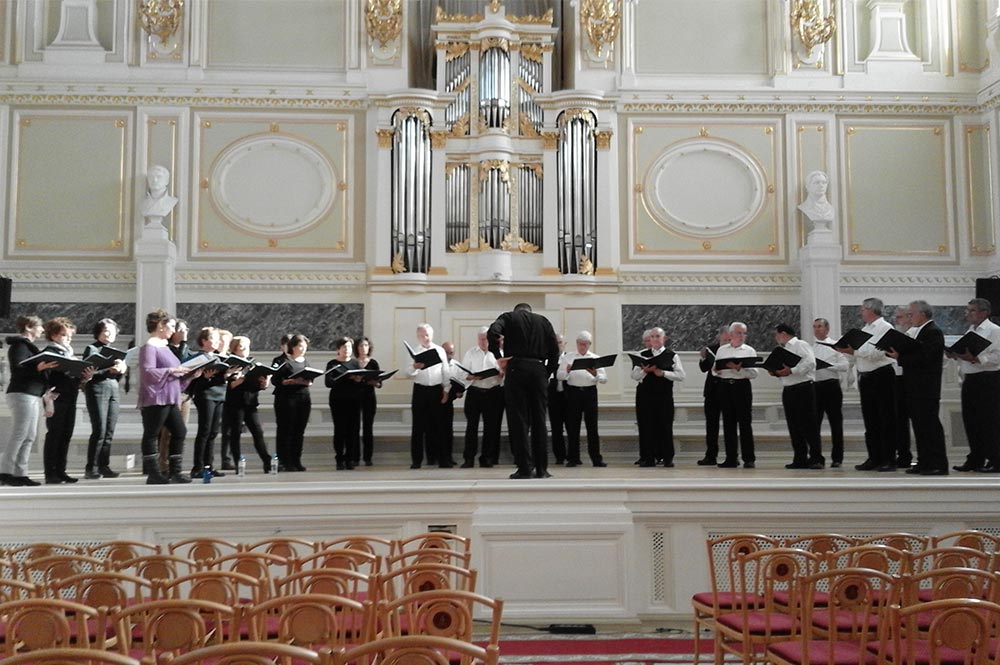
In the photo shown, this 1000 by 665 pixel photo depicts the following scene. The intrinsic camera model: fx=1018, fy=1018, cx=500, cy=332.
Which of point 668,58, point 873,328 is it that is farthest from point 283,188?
point 873,328

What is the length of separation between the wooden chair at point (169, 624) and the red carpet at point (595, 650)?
201 centimetres

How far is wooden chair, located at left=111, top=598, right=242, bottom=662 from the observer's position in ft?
9.34

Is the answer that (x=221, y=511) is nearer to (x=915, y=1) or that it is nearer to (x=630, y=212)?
(x=630, y=212)

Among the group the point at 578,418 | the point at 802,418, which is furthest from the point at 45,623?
the point at 802,418

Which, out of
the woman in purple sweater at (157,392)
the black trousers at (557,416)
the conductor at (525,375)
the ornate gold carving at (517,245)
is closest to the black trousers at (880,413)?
the black trousers at (557,416)

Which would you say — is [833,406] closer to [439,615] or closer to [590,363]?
[590,363]

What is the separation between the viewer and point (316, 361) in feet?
37.2

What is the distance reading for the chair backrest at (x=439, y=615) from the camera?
307 centimetres

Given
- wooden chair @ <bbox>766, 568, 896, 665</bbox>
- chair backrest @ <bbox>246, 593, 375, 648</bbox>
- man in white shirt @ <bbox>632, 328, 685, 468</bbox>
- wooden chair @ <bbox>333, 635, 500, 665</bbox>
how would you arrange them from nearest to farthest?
wooden chair @ <bbox>333, 635, 500, 665</bbox> → chair backrest @ <bbox>246, 593, 375, 648</bbox> → wooden chair @ <bbox>766, 568, 896, 665</bbox> → man in white shirt @ <bbox>632, 328, 685, 468</bbox>

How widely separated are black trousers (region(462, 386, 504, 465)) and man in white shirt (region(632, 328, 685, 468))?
4.04 feet

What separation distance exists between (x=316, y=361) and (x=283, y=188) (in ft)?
6.82

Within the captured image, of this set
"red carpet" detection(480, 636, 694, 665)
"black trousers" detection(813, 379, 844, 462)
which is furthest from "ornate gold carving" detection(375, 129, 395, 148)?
"red carpet" detection(480, 636, 694, 665)

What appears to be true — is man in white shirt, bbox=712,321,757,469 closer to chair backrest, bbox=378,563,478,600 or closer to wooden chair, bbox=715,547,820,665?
wooden chair, bbox=715,547,820,665

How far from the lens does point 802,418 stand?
826 centimetres
